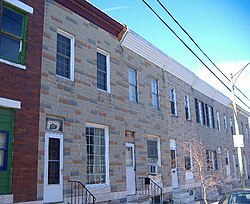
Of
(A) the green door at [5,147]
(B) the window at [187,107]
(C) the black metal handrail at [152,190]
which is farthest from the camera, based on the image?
(B) the window at [187,107]

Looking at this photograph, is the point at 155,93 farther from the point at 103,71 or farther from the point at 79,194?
the point at 79,194

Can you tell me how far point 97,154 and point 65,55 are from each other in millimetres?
4024

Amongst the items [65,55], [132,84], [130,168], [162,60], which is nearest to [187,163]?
[130,168]

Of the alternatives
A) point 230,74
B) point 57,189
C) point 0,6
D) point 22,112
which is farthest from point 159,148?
point 0,6

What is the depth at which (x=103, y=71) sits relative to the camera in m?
13.1

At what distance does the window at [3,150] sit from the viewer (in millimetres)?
8383

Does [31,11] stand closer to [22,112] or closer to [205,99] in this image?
[22,112]

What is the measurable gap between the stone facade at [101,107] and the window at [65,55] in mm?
191

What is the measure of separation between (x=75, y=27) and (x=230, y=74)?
894 cm

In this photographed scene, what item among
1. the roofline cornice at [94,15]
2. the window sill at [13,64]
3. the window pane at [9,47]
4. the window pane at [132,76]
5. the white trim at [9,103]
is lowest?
the white trim at [9,103]

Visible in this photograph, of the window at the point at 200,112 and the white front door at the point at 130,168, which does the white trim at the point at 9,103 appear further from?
the window at the point at 200,112

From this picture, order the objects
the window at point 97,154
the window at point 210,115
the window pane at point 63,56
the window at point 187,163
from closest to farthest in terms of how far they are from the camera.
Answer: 1. the window pane at point 63,56
2. the window at point 97,154
3. the window at point 187,163
4. the window at point 210,115

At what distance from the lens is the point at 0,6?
29.6 feet

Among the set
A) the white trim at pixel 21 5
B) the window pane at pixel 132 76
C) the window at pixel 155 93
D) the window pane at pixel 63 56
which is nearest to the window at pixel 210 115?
the window at pixel 155 93
